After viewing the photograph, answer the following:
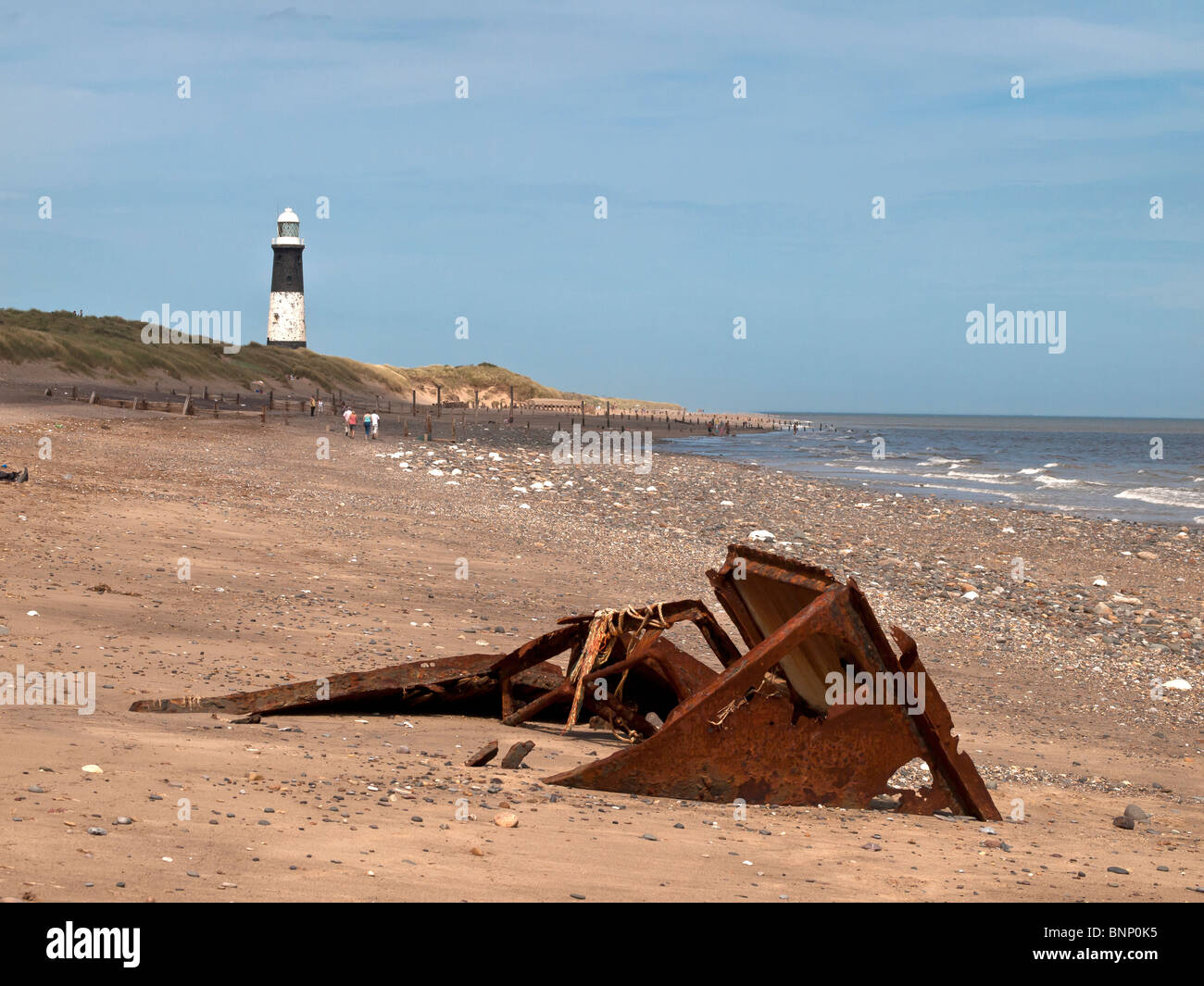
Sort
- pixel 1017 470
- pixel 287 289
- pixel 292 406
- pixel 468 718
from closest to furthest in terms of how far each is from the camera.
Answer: pixel 468 718 → pixel 1017 470 → pixel 292 406 → pixel 287 289

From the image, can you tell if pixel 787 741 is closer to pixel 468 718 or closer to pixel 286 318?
pixel 468 718

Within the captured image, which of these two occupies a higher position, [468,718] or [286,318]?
[286,318]

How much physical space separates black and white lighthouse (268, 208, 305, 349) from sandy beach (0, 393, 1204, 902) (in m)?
68.6

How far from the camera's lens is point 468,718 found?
7.44 meters

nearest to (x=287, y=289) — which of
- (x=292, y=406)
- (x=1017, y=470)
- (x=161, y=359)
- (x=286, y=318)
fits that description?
(x=286, y=318)

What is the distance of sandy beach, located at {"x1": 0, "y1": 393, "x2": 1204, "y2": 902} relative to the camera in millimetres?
4387

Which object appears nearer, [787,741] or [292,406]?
[787,741]

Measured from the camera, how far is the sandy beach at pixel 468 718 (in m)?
4.39

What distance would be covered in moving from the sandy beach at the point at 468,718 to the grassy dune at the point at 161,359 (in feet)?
138

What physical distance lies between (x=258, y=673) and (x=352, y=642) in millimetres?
1472

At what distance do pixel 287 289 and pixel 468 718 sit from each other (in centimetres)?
8865

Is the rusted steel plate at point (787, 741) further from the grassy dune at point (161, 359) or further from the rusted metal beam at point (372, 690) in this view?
the grassy dune at point (161, 359)

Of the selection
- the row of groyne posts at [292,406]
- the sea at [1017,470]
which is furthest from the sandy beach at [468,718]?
the row of groyne posts at [292,406]

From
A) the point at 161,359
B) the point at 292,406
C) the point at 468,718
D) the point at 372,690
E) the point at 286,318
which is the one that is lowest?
the point at 468,718
